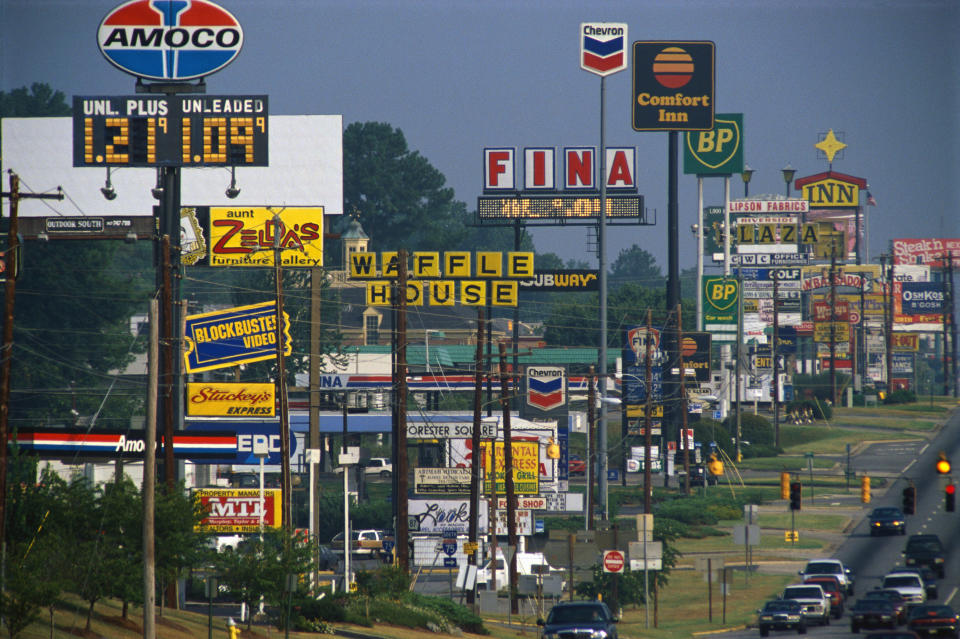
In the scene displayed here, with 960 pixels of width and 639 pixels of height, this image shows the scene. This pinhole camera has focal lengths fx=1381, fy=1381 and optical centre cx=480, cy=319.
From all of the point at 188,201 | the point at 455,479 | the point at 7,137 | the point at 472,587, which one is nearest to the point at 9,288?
the point at 472,587

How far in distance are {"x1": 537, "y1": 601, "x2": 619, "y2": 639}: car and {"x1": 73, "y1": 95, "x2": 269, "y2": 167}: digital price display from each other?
24495mm

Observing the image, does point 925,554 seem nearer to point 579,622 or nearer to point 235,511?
point 235,511

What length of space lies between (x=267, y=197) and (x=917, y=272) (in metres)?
114

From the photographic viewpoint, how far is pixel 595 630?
109 feet

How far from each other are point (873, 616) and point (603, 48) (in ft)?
171

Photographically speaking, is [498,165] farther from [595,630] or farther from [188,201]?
[595,630]

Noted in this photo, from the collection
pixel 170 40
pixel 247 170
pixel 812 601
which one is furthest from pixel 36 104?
pixel 812 601

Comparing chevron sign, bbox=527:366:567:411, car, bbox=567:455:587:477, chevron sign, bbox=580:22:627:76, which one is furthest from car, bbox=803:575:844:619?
car, bbox=567:455:587:477

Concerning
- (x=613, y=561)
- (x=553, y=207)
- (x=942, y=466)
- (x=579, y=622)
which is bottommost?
(x=613, y=561)

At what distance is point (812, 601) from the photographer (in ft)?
156

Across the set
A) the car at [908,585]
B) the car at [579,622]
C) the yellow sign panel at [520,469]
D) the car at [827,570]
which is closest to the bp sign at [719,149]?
the yellow sign panel at [520,469]

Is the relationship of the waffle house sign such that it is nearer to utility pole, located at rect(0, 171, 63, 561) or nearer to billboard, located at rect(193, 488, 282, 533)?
billboard, located at rect(193, 488, 282, 533)

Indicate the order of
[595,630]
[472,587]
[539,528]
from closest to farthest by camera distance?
[595,630] → [472,587] → [539,528]

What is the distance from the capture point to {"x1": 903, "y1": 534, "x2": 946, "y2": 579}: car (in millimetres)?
61259
